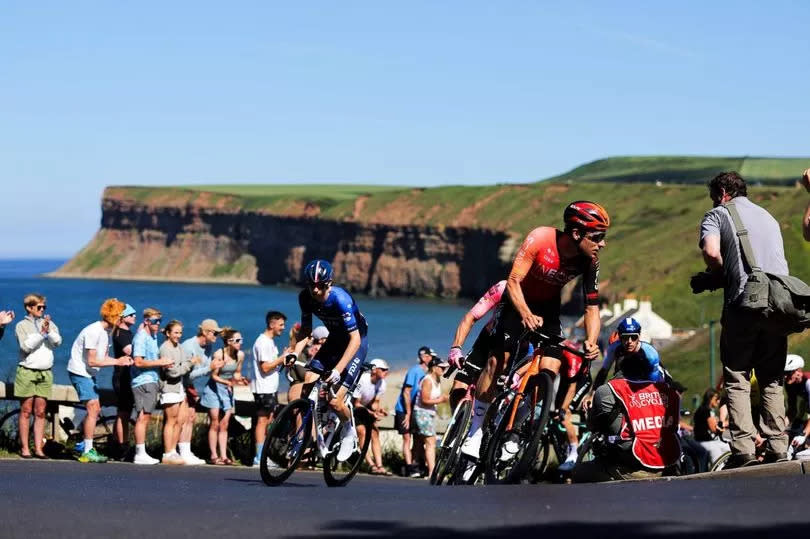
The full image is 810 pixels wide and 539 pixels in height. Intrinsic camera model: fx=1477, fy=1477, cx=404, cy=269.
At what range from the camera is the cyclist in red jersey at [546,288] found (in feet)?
34.7

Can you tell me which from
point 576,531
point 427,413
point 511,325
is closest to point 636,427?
point 511,325

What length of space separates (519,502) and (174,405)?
853 cm

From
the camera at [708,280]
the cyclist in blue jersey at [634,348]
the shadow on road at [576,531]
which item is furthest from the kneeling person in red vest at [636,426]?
the shadow on road at [576,531]

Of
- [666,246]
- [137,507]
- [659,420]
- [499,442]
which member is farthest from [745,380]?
[666,246]

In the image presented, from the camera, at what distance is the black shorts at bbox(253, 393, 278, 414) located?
1630 centimetres

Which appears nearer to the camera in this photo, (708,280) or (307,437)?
(708,280)

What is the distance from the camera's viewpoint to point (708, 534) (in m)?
7.02

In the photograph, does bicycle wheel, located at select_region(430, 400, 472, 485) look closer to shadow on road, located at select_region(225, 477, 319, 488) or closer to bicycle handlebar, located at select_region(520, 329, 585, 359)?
bicycle handlebar, located at select_region(520, 329, 585, 359)

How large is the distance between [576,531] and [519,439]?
3.55 metres

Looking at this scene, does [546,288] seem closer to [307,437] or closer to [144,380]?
[307,437]

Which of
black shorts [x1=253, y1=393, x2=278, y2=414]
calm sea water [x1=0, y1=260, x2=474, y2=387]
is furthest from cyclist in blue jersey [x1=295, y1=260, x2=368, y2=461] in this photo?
calm sea water [x1=0, y1=260, x2=474, y2=387]

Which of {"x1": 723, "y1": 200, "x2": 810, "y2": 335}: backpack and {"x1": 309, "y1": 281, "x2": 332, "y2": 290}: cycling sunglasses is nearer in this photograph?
{"x1": 723, "y1": 200, "x2": 810, "y2": 335}: backpack

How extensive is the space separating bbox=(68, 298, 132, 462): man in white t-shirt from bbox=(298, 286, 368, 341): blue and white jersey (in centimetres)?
458

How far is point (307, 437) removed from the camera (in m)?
12.1
